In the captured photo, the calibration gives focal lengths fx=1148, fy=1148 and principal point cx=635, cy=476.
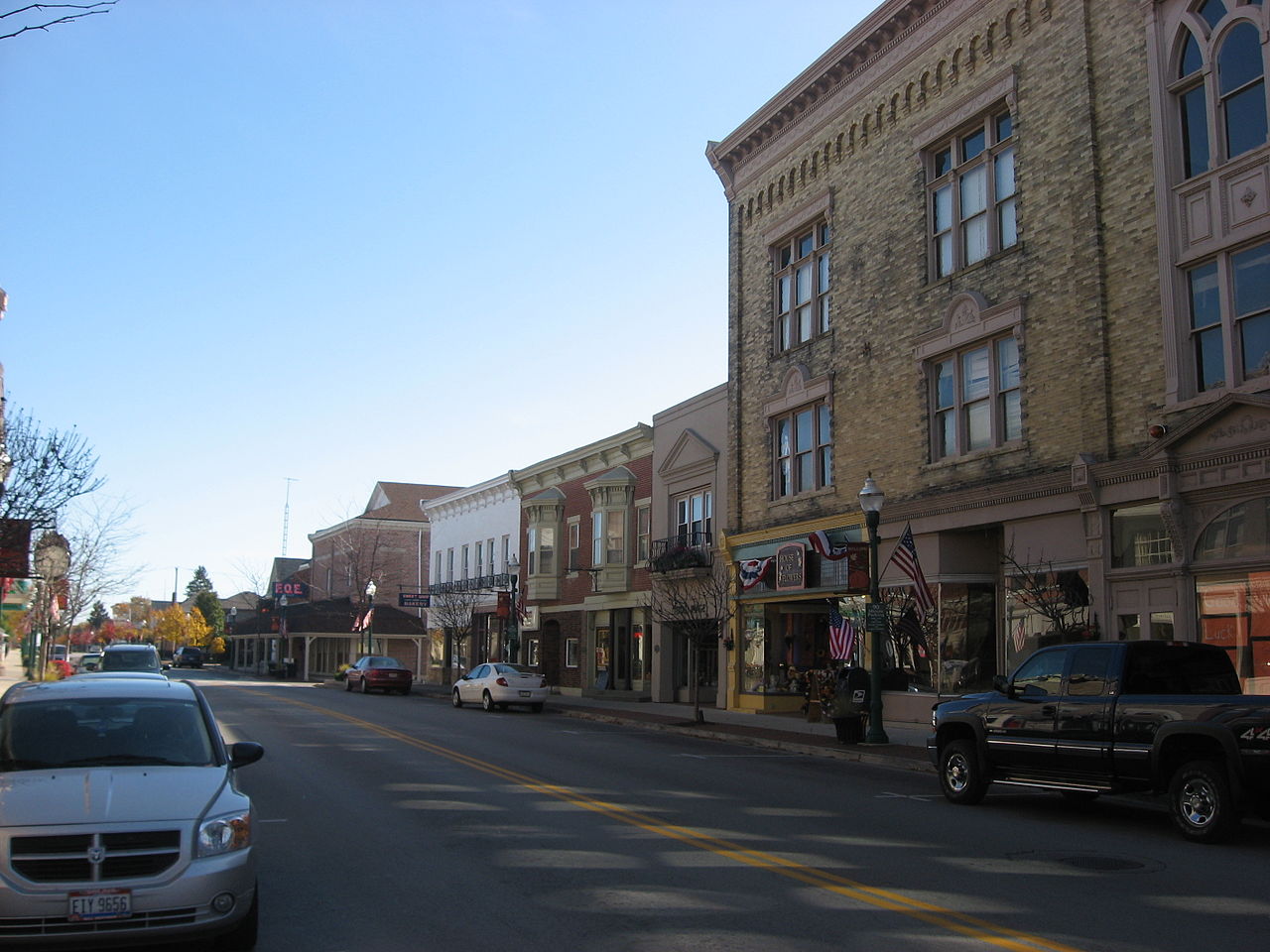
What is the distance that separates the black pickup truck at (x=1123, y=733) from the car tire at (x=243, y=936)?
8.41 meters

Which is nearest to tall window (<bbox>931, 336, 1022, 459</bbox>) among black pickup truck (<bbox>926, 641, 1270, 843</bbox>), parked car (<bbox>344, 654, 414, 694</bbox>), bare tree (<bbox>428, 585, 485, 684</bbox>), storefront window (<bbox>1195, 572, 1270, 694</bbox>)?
storefront window (<bbox>1195, 572, 1270, 694</bbox>)

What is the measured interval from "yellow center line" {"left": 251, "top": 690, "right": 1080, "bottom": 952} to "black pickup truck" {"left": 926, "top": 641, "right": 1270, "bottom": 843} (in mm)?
4145

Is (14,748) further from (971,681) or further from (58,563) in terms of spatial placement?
(58,563)

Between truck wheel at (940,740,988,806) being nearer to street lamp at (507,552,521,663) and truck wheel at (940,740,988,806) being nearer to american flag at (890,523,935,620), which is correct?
american flag at (890,523,935,620)

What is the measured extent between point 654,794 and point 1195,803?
19.0 feet

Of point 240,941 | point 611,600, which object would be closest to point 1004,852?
point 240,941

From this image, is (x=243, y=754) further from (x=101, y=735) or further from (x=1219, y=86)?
(x=1219, y=86)

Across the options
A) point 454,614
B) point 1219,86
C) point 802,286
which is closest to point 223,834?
point 1219,86

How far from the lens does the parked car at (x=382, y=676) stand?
43594 millimetres

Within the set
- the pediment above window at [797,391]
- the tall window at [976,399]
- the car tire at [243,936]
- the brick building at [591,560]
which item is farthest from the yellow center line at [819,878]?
the brick building at [591,560]

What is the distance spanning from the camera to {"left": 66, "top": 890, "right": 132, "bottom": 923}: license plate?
5.93m

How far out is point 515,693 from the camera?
32.0 m

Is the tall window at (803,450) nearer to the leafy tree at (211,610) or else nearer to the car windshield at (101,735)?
the car windshield at (101,735)

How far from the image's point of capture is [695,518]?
34094mm
